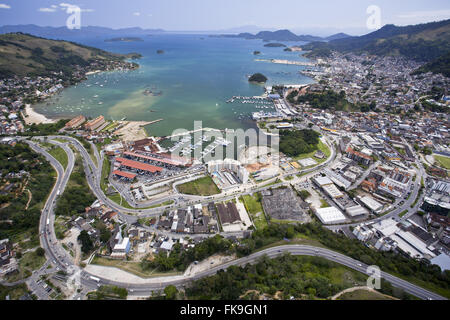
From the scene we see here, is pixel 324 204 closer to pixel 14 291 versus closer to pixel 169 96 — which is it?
pixel 14 291

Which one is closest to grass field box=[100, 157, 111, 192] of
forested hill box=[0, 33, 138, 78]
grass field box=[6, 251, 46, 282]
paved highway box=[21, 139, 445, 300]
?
paved highway box=[21, 139, 445, 300]

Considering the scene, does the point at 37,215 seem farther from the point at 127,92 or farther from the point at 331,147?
the point at 127,92

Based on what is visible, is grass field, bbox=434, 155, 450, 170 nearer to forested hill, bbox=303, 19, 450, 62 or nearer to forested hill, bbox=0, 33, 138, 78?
forested hill, bbox=303, 19, 450, 62

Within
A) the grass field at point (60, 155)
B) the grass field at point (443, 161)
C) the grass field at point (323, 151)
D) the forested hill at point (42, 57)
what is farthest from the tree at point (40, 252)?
the forested hill at point (42, 57)

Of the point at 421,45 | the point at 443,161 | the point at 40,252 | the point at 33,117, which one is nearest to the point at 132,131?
the point at 33,117

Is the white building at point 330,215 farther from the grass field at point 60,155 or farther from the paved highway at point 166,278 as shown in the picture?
the grass field at point 60,155
